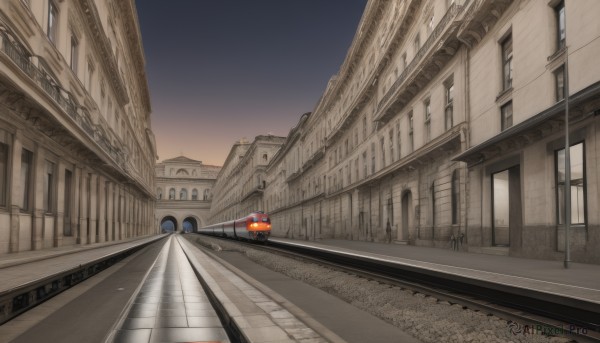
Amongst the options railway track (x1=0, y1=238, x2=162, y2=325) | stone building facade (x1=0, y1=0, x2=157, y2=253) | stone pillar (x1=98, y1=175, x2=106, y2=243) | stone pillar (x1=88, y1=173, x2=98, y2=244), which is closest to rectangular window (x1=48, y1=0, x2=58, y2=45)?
stone building facade (x1=0, y1=0, x2=157, y2=253)

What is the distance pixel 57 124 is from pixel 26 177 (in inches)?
87.4

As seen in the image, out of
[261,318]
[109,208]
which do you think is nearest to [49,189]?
[109,208]

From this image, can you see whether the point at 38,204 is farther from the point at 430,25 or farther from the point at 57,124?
the point at 430,25

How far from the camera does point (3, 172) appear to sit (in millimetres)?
15211

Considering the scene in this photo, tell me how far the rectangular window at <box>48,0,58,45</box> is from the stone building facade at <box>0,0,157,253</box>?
1.7 inches

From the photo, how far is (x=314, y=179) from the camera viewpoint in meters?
57.2

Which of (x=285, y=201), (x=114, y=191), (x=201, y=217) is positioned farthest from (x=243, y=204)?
(x=114, y=191)

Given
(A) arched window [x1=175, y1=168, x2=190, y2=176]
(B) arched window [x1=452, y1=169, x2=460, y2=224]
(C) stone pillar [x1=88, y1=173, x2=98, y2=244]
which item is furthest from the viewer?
(A) arched window [x1=175, y1=168, x2=190, y2=176]

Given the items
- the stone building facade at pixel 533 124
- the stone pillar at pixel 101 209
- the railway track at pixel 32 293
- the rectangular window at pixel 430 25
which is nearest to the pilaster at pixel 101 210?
the stone pillar at pixel 101 209

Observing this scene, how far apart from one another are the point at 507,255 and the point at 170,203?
112 metres

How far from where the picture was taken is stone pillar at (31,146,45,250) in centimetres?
1745

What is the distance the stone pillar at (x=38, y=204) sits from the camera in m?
17.5

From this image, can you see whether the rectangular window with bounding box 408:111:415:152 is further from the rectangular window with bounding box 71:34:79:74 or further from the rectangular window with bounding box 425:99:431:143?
the rectangular window with bounding box 71:34:79:74

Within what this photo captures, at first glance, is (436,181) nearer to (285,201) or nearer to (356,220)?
(356,220)
